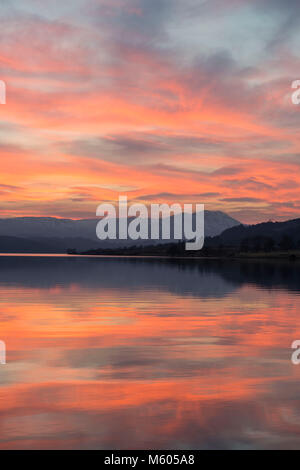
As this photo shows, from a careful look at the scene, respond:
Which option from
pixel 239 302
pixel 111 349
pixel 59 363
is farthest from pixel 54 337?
pixel 239 302

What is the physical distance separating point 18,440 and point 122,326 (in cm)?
1930

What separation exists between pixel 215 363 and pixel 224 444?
9049mm

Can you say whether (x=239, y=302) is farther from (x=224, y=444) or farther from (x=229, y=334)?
(x=224, y=444)

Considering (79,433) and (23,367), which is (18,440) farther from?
(23,367)

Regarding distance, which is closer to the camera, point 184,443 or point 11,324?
point 184,443

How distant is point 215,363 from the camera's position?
21797 mm

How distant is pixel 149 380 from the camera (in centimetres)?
1900

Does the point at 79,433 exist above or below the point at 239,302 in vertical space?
below

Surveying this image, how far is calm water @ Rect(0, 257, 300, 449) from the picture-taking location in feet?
44.1

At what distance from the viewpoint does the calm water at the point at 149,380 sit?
44.1 ft
